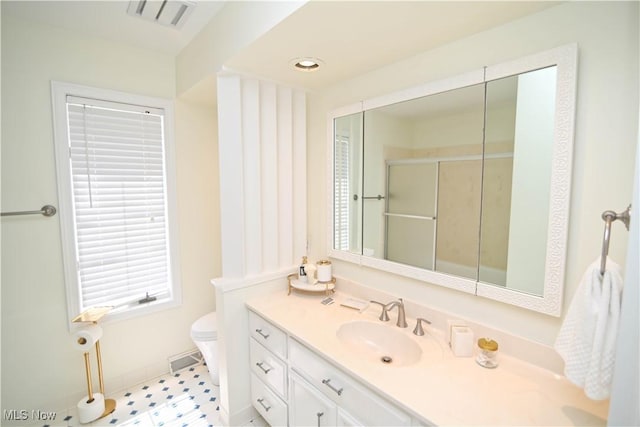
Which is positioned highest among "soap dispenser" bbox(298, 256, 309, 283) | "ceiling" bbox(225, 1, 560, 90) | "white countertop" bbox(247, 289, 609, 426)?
"ceiling" bbox(225, 1, 560, 90)

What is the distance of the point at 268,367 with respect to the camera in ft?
5.18

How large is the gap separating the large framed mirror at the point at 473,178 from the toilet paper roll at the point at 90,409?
1.88 meters

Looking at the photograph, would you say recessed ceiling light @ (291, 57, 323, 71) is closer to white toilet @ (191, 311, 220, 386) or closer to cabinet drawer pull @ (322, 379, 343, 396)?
cabinet drawer pull @ (322, 379, 343, 396)

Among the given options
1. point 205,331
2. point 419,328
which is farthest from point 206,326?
point 419,328

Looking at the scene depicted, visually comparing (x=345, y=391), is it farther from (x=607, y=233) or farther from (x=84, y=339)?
(x=84, y=339)

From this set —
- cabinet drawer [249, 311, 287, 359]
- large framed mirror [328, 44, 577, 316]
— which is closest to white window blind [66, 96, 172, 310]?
cabinet drawer [249, 311, 287, 359]

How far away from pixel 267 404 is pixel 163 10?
2.27 m

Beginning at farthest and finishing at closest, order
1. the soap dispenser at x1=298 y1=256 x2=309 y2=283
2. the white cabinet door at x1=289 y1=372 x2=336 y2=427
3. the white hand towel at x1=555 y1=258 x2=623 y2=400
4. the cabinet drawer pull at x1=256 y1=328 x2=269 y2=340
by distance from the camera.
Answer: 1. the soap dispenser at x1=298 y1=256 x2=309 y2=283
2. the cabinet drawer pull at x1=256 y1=328 x2=269 y2=340
3. the white cabinet door at x1=289 y1=372 x2=336 y2=427
4. the white hand towel at x1=555 y1=258 x2=623 y2=400

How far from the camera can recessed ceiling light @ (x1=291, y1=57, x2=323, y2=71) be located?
4.70 ft

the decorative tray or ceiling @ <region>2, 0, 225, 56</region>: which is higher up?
ceiling @ <region>2, 0, 225, 56</region>

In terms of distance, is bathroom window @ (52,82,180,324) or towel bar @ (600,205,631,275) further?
bathroom window @ (52,82,180,324)

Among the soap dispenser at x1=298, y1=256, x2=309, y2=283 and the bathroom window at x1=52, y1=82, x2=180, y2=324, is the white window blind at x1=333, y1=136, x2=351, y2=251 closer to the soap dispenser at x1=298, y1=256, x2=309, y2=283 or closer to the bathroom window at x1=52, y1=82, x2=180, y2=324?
the soap dispenser at x1=298, y1=256, x2=309, y2=283

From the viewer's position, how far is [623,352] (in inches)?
25.5

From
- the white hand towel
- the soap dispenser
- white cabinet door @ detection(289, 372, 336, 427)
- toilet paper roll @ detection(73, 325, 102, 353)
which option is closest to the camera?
the white hand towel
